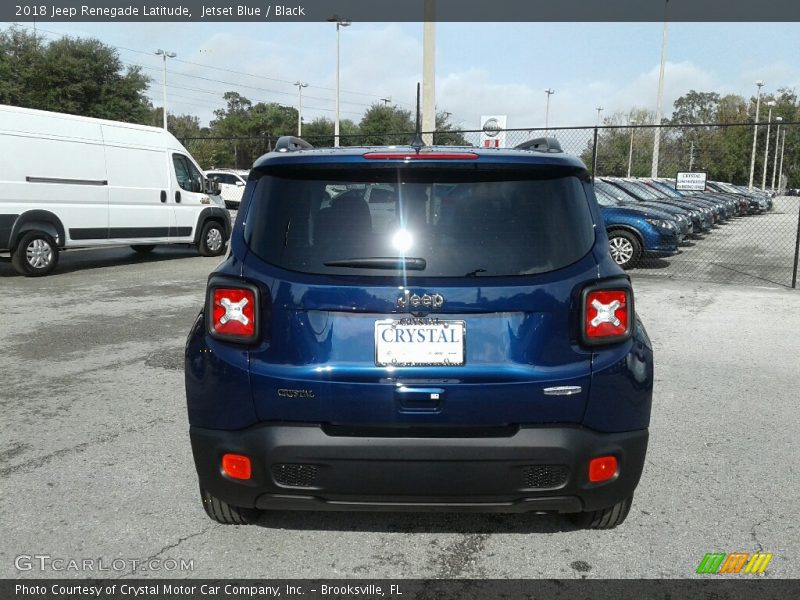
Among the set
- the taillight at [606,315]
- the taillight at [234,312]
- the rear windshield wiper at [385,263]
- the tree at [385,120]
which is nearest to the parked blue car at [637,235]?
the taillight at [606,315]

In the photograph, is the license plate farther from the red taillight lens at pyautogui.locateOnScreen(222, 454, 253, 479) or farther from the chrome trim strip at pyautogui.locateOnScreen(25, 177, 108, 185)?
the chrome trim strip at pyautogui.locateOnScreen(25, 177, 108, 185)

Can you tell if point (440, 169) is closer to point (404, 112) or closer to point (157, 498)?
point (157, 498)

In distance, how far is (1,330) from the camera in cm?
729

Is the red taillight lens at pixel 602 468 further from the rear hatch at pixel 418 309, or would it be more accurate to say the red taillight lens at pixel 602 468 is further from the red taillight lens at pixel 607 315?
the red taillight lens at pixel 607 315

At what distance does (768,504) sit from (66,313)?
25.0ft

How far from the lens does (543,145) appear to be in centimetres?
340

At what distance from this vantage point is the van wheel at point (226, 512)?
303 cm

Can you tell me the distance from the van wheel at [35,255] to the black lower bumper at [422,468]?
9.52 m

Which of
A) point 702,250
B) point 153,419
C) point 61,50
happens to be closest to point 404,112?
point 61,50

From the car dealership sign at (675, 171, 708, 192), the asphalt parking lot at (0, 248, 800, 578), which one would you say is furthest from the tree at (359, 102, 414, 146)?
the asphalt parking lot at (0, 248, 800, 578)

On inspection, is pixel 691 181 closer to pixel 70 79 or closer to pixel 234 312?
pixel 234 312

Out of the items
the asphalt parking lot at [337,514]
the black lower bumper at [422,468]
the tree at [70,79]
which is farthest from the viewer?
the tree at [70,79]

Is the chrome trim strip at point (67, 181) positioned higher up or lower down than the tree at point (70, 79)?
lower down

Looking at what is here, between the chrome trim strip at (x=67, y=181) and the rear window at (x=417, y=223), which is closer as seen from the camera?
the rear window at (x=417, y=223)
